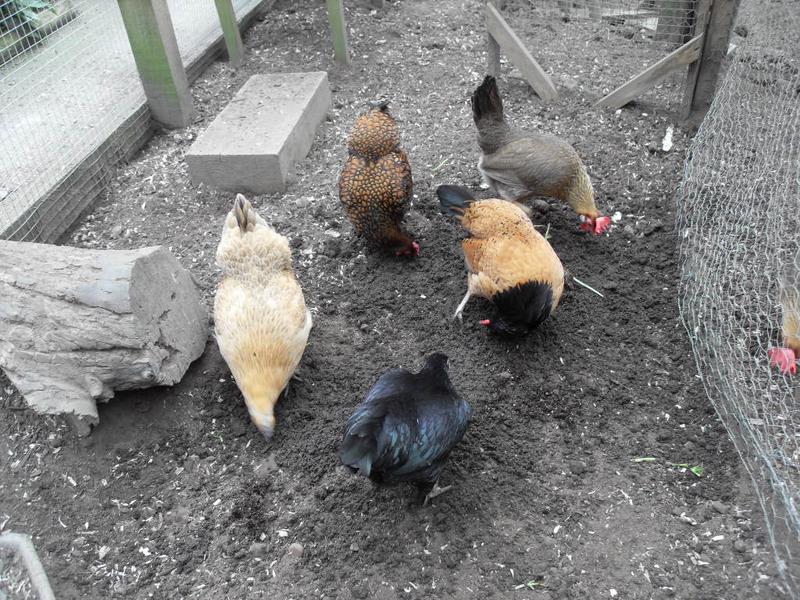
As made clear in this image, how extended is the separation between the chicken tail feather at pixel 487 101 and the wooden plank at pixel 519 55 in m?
1.39

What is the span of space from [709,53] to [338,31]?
11.6 feet

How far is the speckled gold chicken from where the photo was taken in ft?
13.3

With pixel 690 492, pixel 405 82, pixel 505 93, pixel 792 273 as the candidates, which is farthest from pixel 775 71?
pixel 690 492

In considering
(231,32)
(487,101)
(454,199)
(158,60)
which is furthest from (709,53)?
(158,60)

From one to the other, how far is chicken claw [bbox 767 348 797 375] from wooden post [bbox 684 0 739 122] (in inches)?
114

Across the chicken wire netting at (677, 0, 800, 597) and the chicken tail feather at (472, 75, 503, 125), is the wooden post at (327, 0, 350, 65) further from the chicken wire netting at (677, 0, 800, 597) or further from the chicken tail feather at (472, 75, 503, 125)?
the chicken wire netting at (677, 0, 800, 597)

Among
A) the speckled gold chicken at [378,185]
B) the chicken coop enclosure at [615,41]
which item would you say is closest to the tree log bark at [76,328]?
the speckled gold chicken at [378,185]

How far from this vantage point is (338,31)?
6.36 m

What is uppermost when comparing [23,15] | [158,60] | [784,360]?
[23,15]

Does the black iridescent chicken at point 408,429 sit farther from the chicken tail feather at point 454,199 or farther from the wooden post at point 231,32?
the wooden post at point 231,32

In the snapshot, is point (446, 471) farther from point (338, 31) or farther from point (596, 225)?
point (338, 31)

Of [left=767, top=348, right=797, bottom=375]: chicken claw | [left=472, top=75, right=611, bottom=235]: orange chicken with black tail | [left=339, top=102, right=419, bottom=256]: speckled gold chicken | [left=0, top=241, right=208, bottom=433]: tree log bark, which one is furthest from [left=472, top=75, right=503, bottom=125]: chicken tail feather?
[left=0, top=241, right=208, bottom=433]: tree log bark

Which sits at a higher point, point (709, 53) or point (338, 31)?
point (338, 31)

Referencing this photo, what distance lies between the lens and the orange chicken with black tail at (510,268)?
11.4 feet
